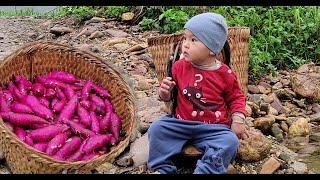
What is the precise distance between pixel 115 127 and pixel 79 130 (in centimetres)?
26

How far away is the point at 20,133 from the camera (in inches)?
165

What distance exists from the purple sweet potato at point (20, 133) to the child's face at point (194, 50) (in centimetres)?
113

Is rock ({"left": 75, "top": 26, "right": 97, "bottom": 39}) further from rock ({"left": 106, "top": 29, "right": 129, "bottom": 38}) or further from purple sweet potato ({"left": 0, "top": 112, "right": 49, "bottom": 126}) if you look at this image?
purple sweet potato ({"left": 0, "top": 112, "right": 49, "bottom": 126})

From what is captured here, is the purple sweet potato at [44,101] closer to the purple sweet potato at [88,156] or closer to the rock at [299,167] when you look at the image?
the purple sweet potato at [88,156]

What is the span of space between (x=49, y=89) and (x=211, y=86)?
1.40 metres

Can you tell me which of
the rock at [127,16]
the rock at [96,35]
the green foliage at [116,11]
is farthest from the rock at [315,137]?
the green foliage at [116,11]

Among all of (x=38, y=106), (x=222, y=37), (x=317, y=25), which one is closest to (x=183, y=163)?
(x=222, y=37)

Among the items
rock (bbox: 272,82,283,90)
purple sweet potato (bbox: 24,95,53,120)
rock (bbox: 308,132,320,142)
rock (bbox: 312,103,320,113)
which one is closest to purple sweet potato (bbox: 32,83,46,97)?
purple sweet potato (bbox: 24,95,53,120)

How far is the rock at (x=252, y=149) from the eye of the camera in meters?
4.05

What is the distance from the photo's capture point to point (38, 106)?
4441mm

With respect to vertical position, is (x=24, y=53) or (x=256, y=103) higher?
(x=24, y=53)

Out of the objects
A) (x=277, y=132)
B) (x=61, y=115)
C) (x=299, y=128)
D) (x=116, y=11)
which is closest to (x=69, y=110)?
(x=61, y=115)

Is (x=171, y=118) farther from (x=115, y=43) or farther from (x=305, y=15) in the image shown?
(x=305, y=15)

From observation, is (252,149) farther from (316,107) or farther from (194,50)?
(316,107)
